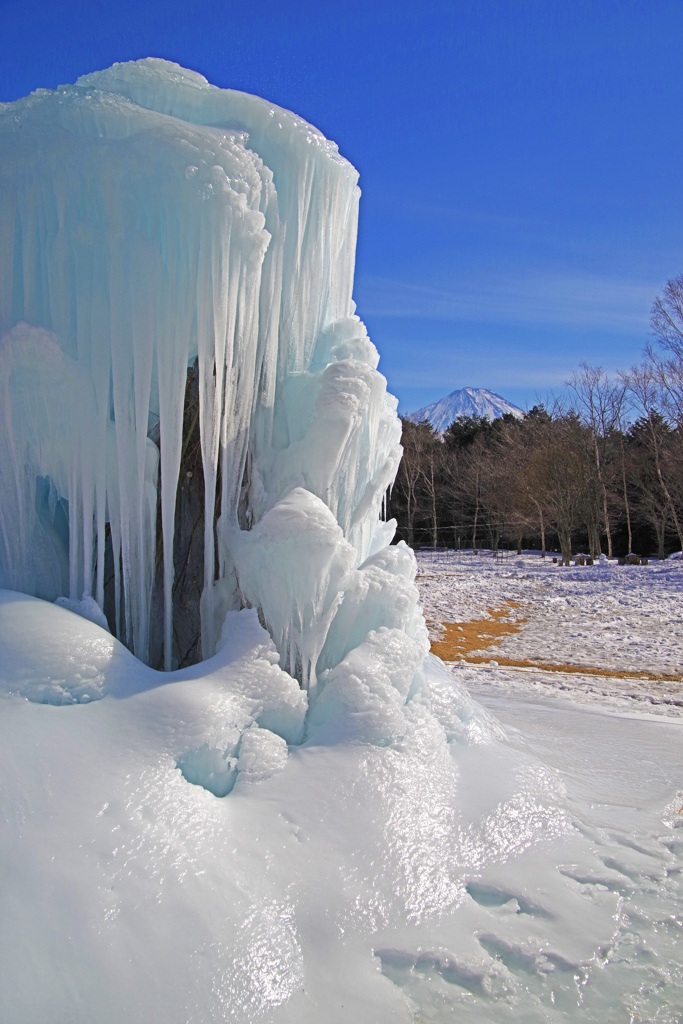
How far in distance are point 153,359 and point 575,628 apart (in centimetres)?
886

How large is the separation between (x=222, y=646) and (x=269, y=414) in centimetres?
159

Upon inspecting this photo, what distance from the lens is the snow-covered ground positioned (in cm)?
669

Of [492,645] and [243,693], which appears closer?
[243,693]

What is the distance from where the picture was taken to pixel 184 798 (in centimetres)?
270

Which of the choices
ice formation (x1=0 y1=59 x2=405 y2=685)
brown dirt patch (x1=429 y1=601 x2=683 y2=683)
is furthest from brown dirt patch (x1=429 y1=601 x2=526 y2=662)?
ice formation (x1=0 y1=59 x2=405 y2=685)

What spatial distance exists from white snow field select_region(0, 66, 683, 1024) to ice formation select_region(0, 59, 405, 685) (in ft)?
0.06

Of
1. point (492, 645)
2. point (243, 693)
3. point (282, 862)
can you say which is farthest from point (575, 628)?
point (282, 862)

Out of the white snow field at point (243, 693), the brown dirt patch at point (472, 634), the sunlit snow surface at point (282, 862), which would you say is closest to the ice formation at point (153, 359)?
the white snow field at point (243, 693)

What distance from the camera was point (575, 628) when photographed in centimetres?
1041

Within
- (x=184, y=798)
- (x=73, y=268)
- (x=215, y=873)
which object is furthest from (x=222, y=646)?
(x=73, y=268)

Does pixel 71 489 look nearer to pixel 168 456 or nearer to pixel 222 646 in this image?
pixel 168 456

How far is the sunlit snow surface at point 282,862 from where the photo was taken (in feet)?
7.00

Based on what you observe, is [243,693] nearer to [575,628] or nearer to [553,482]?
[575,628]

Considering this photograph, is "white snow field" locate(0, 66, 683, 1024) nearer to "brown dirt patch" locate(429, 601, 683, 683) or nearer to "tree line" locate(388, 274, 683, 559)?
"brown dirt patch" locate(429, 601, 683, 683)
